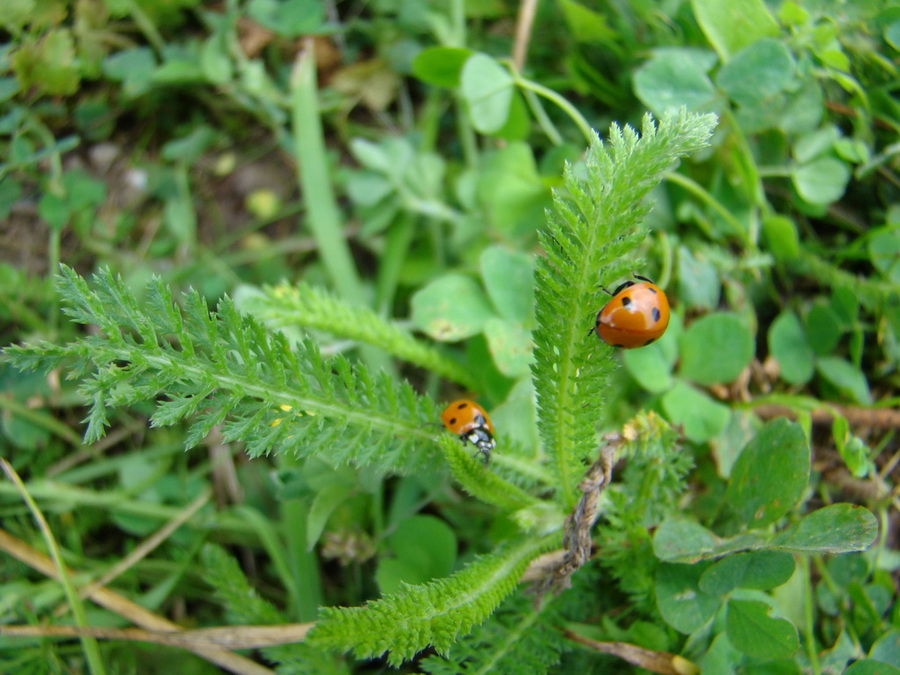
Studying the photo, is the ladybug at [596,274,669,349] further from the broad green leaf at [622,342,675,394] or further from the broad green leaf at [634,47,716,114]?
the broad green leaf at [634,47,716,114]

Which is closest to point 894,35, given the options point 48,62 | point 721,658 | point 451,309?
point 451,309

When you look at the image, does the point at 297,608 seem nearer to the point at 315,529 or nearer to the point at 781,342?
the point at 315,529

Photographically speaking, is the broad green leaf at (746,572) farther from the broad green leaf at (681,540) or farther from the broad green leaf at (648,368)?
the broad green leaf at (648,368)

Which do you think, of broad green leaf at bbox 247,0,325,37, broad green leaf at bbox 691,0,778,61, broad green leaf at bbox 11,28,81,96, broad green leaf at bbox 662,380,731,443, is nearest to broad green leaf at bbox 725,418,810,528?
broad green leaf at bbox 662,380,731,443

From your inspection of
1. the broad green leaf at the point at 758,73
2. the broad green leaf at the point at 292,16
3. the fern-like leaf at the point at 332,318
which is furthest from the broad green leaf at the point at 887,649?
the broad green leaf at the point at 292,16

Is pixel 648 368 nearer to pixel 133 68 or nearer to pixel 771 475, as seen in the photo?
pixel 771 475
